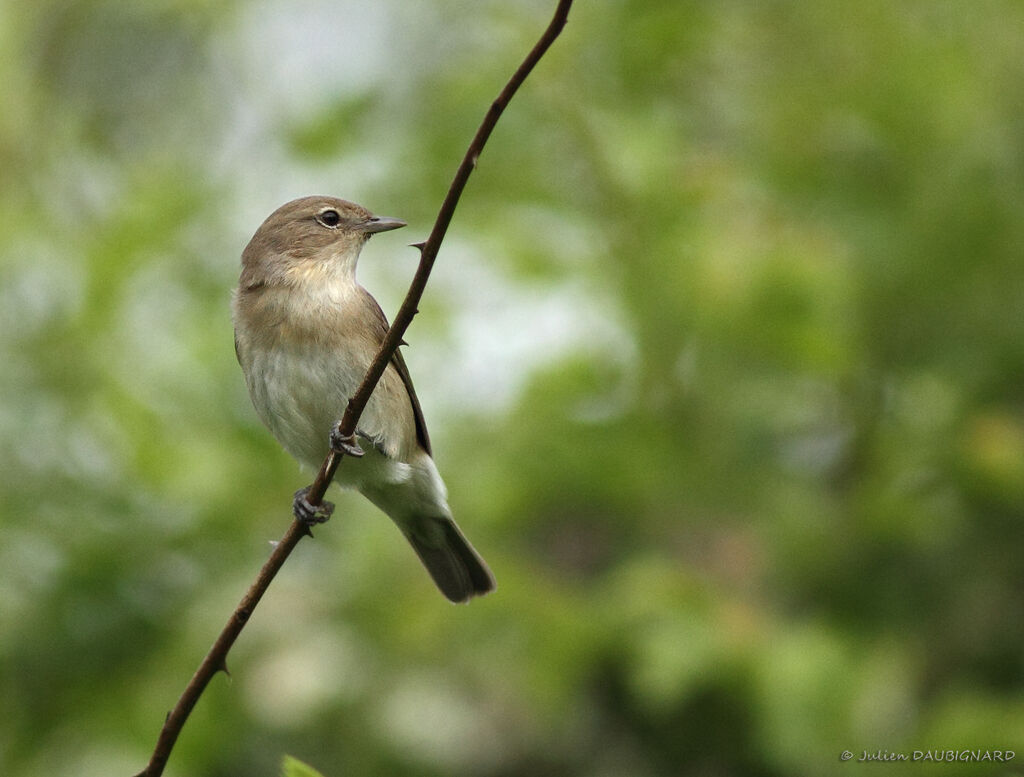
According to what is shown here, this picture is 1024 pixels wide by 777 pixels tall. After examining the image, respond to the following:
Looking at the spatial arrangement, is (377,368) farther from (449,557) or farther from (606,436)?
(606,436)

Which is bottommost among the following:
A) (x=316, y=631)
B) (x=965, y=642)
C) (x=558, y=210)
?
(x=316, y=631)

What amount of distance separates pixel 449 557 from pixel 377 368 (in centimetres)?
274

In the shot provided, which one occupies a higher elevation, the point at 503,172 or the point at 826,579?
the point at 503,172

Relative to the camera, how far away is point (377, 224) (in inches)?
201

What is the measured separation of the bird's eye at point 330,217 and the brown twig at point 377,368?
7.61 feet

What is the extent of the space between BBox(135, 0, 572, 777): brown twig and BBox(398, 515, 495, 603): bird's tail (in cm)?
216

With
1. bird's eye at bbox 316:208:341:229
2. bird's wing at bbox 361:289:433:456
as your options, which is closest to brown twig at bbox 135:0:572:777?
bird's wing at bbox 361:289:433:456

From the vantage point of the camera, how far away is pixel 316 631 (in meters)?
5.48

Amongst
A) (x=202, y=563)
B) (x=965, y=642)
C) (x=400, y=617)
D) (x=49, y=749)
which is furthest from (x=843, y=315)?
(x=49, y=749)

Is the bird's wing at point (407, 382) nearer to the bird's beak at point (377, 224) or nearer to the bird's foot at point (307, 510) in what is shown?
the bird's beak at point (377, 224)

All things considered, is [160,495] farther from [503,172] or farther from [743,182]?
[743,182]

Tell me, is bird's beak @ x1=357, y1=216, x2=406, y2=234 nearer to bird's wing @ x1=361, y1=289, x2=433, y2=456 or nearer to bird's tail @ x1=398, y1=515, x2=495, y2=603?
bird's wing @ x1=361, y1=289, x2=433, y2=456

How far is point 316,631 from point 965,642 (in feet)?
9.15

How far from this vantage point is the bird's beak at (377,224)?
491cm
